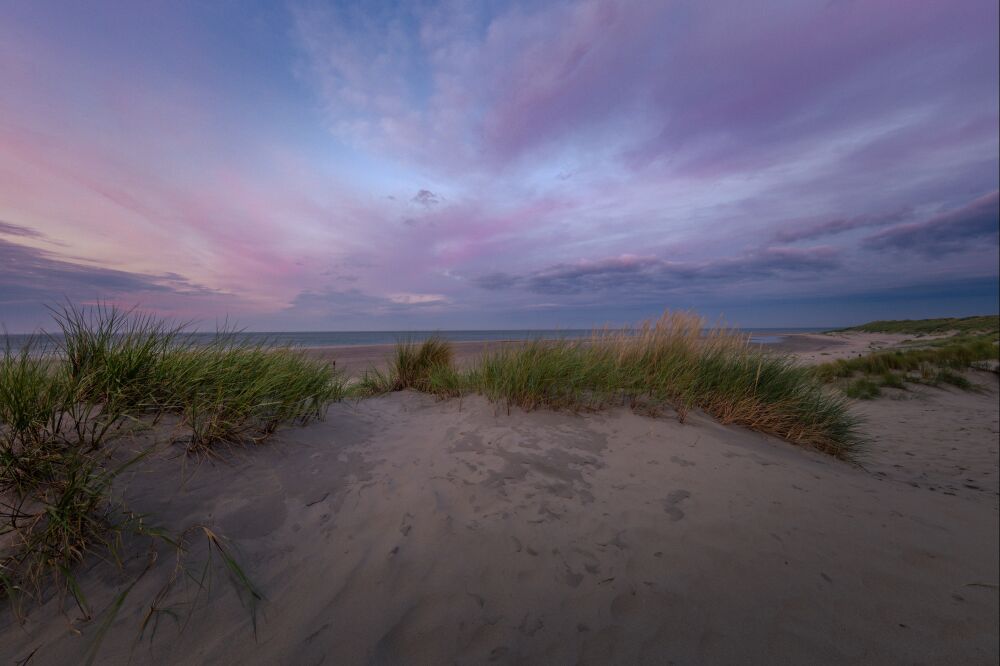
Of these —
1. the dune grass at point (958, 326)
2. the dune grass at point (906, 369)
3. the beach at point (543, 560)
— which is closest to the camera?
the beach at point (543, 560)

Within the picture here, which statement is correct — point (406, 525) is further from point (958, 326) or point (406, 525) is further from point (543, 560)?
point (958, 326)

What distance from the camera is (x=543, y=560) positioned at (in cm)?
200

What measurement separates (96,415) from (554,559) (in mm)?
2868

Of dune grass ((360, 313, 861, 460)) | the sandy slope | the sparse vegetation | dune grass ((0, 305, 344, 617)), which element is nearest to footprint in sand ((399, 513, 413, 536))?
the sandy slope

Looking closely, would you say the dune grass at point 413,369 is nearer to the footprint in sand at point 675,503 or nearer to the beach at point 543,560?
the beach at point 543,560

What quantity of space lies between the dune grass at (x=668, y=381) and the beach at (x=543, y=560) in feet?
2.60

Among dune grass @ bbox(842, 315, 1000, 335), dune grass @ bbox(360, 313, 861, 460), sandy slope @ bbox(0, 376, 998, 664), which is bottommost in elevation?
sandy slope @ bbox(0, 376, 998, 664)

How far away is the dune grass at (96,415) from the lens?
1.61m

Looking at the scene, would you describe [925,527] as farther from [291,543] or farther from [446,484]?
[291,543]

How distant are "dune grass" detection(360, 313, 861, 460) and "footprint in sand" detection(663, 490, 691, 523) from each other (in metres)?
1.45

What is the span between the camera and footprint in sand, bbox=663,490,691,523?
2455 millimetres

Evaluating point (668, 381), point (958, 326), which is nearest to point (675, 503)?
point (668, 381)

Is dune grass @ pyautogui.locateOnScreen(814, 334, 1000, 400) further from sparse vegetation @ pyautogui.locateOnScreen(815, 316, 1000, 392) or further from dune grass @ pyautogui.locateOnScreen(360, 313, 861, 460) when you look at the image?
dune grass @ pyautogui.locateOnScreen(360, 313, 861, 460)

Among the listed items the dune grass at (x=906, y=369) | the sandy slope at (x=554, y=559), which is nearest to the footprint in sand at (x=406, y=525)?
the sandy slope at (x=554, y=559)
